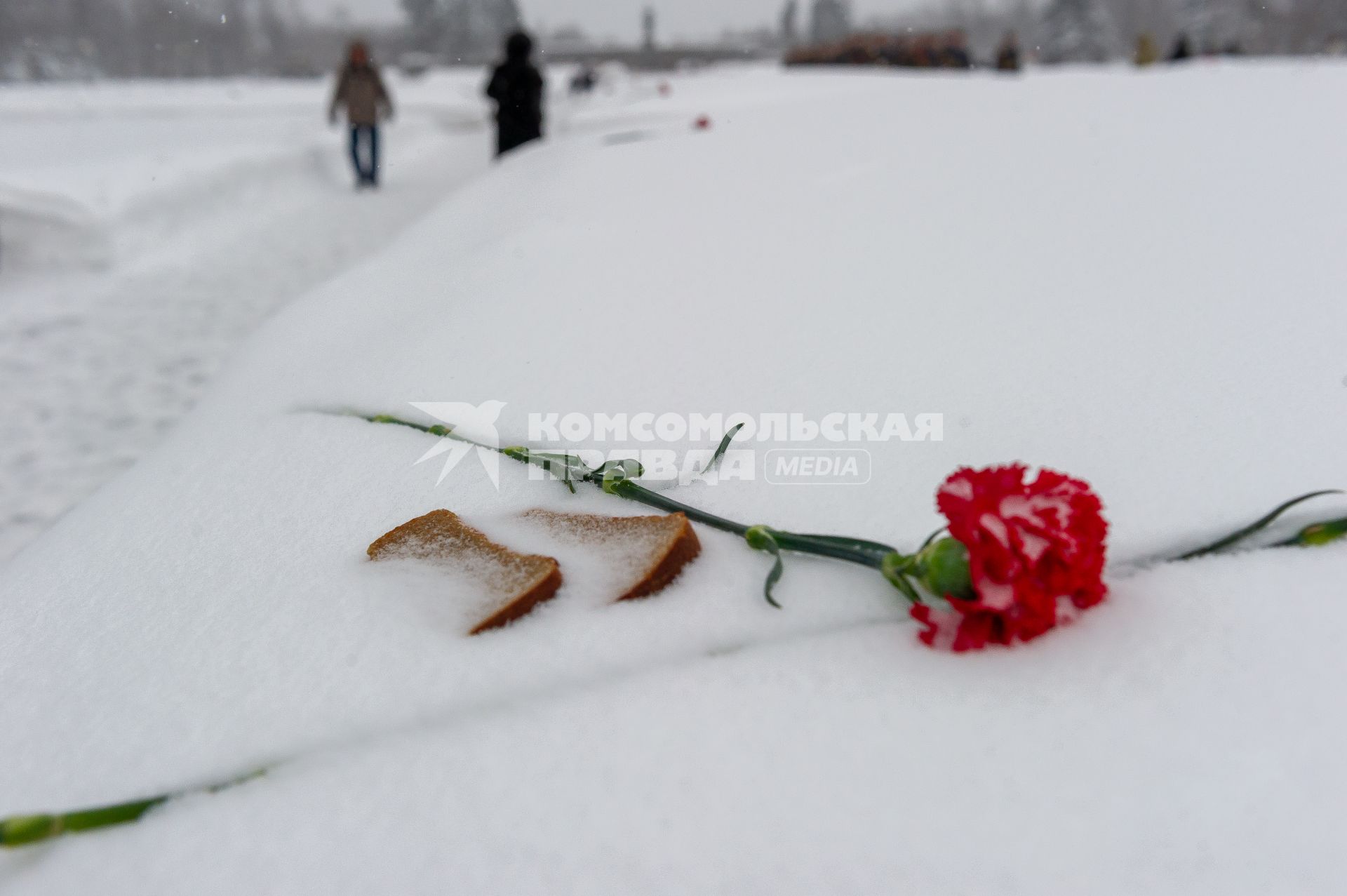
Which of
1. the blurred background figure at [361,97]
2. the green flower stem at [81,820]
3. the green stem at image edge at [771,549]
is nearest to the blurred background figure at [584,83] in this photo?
the blurred background figure at [361,97]

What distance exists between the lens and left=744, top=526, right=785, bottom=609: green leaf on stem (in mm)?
938

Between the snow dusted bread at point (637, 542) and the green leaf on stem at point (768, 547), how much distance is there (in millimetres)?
76

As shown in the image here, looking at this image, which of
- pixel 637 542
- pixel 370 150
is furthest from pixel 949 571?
pixel 370 150

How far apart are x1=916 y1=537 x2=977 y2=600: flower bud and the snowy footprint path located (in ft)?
6.45

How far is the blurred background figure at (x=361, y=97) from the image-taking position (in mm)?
6902

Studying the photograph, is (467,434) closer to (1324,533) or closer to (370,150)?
(1324,533)

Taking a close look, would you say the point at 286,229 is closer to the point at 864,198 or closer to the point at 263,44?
the point at 864,198

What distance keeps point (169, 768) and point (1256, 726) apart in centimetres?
103

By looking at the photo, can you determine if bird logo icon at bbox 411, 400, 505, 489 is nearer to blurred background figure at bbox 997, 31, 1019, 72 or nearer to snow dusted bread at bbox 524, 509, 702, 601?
snow dusted bread at bbox 524, 509, 702, 601

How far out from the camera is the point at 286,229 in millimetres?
5777

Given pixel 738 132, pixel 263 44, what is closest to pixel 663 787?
pixel 738 132

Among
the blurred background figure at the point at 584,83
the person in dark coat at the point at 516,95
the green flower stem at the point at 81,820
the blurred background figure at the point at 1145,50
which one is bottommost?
the green flower stem at the point at 81,820

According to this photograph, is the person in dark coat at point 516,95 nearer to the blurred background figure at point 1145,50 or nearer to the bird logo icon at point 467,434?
the bird logo icon at point 467,434

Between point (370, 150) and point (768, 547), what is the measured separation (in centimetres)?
749
